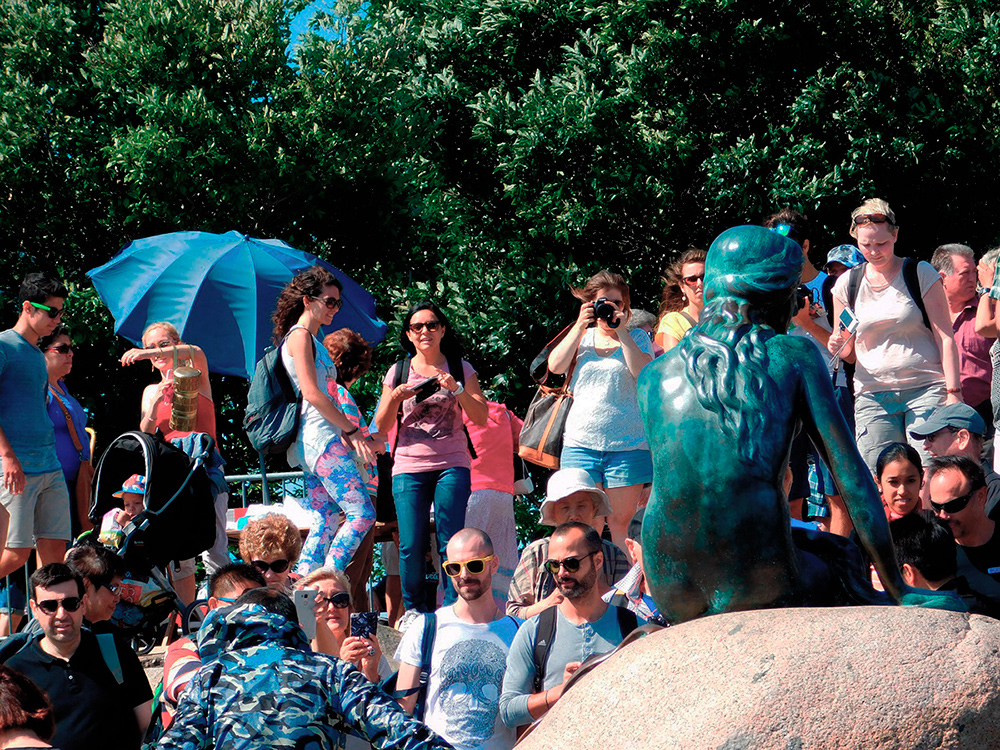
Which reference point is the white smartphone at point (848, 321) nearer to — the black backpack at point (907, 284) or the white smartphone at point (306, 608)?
the black backpack at point (907, 284)

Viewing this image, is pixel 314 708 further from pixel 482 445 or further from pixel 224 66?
pixel 224 66

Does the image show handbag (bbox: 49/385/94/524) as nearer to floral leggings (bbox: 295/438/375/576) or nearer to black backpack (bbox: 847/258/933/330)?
floral leggings (bbox: 295/438/375/576)

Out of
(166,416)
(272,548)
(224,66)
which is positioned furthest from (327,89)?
(272,548)

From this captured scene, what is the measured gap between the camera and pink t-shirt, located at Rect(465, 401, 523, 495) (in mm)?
8273

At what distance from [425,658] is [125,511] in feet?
10.1

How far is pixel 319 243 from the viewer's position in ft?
52.5

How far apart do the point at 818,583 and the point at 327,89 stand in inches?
502

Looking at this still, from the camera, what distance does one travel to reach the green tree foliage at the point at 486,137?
1272cm

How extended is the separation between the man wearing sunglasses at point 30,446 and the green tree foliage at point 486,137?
5751 mm

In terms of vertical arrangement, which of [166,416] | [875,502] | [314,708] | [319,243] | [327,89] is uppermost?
[327,89]

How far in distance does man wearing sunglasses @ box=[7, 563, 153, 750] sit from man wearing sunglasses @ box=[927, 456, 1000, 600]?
371cm

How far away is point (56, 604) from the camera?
5836 millimetres

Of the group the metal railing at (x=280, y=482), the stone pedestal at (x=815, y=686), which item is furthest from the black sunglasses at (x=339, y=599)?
the metal railing at (x=280, y=482)

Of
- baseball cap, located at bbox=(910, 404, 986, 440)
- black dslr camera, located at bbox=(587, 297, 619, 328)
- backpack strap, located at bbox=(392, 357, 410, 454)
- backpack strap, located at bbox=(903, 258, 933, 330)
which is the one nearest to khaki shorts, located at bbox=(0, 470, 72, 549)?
backpack strap, located at bbox=(392, 357, 410, 454)
